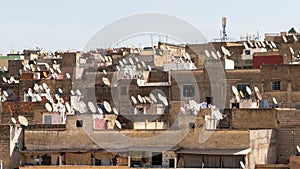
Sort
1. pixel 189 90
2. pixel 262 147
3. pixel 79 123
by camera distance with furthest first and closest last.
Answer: pixel 189 90 < pixel 79 123 < pixel 262 147

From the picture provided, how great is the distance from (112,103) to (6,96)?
6.12m

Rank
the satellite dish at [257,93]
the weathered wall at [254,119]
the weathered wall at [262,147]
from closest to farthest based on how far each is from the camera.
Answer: the weathered wall at [262,147] → the weathered wall at [254,119] → the satellite dish at [257,93]

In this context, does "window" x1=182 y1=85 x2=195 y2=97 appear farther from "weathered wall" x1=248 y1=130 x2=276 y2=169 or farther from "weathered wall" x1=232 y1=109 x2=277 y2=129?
"weathered wall" x1=248 y1=130 x2=276 y2=169

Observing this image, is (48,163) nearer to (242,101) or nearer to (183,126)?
(183,126)

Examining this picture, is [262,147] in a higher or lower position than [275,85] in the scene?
lower

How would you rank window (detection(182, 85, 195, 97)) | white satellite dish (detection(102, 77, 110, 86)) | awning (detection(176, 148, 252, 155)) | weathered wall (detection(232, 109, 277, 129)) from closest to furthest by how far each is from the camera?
awning (detection(176, 148, 252, 155)), weathered wall (detection(232, 109, 277, 129)), window (detection(182, 85, 195, 97)), white satellite dish (detection(102, 77, 110, 86))

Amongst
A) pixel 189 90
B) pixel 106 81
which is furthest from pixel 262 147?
pixel 106 81

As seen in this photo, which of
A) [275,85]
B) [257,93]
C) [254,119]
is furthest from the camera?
[275,85]

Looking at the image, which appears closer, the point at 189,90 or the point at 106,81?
the point at 189,90

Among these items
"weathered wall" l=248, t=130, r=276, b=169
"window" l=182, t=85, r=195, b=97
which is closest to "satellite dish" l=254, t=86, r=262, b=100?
"window" l=182, t=85, r=195, b=97

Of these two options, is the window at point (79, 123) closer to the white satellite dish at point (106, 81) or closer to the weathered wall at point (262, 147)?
the weathered wall at point (262, 147)

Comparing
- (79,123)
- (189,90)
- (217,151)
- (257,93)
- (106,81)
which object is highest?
(106,81)

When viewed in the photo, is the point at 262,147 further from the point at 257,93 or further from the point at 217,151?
the point at 257,93

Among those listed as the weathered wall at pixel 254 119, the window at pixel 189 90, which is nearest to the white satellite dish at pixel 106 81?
the window at pixel 189 90
